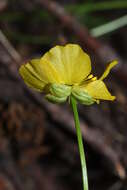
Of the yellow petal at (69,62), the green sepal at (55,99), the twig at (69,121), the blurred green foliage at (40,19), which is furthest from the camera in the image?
the blurred green foliage at (40,19)

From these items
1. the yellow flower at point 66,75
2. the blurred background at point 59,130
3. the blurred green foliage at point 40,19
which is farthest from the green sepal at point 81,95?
the blurred green foliage at point 40,19

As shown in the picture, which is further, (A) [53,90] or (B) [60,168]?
(B) [60,168]

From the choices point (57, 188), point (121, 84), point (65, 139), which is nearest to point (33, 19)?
point (121, 84)

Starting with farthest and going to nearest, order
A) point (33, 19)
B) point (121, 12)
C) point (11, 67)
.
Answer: point (121, 12), point (33, 19), point (11, 67)

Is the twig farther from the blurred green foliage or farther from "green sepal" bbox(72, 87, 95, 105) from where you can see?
"green sepal" bbox(72, 87, 95, 105)

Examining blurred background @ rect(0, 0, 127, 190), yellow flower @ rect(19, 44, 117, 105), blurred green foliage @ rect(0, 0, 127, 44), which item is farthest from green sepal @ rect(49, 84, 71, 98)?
blurred green foliage @ rect(0, 0, 127, 44)

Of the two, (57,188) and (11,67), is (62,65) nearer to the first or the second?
(11,67)

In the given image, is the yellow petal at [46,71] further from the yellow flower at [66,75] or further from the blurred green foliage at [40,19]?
the blurred green foliage at [40,19]
